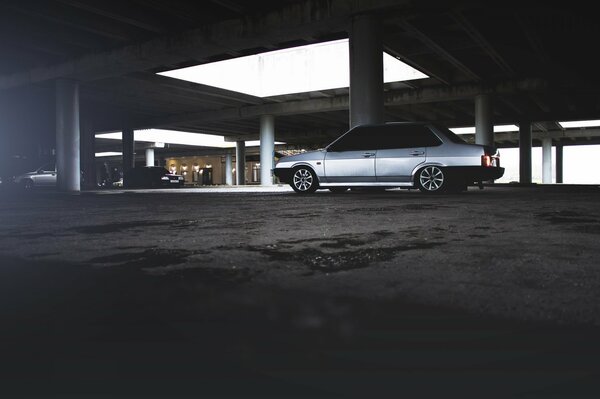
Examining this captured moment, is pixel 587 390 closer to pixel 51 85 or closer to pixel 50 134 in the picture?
pixel 51 85

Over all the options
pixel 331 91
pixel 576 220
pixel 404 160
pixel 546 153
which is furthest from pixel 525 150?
pixel 576 220

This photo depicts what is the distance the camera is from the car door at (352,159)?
1134 cm

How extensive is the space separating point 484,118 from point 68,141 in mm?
19299

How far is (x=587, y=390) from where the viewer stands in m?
1.34

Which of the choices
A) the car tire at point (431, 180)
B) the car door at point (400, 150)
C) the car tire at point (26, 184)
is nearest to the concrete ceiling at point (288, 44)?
the car door at point (400, 150)

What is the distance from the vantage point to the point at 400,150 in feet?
36.2

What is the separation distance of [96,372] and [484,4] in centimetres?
1275

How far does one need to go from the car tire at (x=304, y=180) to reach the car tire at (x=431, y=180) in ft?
8.43

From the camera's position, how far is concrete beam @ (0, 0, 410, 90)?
504 inches

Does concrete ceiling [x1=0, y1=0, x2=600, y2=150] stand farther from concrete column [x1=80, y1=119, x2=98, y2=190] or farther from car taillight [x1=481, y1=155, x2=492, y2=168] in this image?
car taillight [x1=481, y1=155, x2=492, y2=168]

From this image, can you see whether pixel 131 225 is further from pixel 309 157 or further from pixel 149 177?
pixel 149 177

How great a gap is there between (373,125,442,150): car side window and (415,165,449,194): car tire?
57 cm

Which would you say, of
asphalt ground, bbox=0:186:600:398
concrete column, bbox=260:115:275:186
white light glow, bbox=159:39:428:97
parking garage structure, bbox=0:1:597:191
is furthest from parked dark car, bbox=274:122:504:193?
concrete column, bbox=260:115:275:186

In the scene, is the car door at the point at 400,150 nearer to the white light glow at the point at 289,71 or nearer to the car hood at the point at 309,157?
the car hood at the point at 309,157
